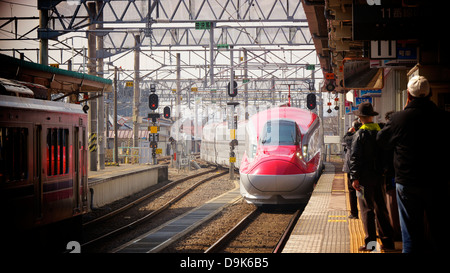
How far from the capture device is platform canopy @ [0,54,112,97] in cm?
1336

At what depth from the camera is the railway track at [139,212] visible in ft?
47.0

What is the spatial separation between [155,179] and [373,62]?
60.0 feet

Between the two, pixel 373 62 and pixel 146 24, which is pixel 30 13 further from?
pixel 373 62

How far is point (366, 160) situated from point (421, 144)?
1.76 meters

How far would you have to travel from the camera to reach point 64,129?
1092cm

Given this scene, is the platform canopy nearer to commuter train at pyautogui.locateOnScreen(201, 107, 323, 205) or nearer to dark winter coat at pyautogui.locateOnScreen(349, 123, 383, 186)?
commuter train at pyautogui.locateOnScreen(201, 107, 323, 205)

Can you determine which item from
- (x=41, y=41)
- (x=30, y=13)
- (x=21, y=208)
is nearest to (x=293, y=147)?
(x=21, y=208)

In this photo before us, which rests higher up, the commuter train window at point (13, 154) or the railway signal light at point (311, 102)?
the railway signal light at point (311, 102)

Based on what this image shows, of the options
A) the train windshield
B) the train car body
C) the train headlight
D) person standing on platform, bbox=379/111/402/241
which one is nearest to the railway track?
the train car body

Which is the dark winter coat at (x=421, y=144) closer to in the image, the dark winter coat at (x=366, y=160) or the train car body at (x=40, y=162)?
the dark winter coat at (x=366, y=160)

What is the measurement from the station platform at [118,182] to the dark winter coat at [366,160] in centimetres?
1061

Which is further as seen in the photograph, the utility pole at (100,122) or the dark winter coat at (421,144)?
the utility pole at (100,122)

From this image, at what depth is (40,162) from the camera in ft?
32.2

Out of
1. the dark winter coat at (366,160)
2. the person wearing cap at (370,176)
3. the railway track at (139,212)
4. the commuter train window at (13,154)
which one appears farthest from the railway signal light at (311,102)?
the dark winter coat at (366,160)
